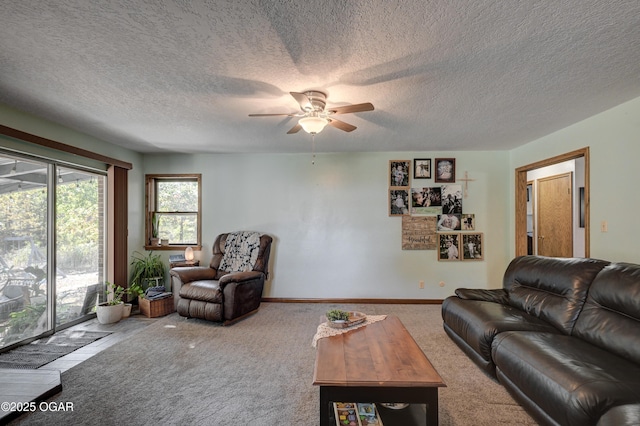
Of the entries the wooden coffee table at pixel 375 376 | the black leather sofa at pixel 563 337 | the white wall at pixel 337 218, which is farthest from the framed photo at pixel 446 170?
the wooden coffee table at pixel 375 376

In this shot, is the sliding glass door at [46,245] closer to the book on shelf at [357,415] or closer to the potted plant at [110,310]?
the potted plant at [110,310]

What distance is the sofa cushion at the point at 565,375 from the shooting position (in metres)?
1.44

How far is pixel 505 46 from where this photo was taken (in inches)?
71.7

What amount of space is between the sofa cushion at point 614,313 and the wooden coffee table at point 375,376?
1.25m

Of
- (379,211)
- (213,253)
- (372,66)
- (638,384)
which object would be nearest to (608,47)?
(372,66)

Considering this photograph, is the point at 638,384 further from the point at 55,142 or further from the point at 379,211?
the point at 55,142

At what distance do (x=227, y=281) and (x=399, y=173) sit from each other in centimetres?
303

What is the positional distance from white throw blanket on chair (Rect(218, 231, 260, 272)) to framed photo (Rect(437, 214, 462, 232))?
2.85m

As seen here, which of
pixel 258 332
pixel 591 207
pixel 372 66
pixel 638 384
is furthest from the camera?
pixel 258 332

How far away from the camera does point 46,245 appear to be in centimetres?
331

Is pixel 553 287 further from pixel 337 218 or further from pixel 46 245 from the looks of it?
pixel 46 245

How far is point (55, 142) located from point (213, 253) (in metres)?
2.31

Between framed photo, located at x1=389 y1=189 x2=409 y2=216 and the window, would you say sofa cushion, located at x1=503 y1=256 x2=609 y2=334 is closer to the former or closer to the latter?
framed photo, located at x1=389 y1=189 x2=409 y2=216

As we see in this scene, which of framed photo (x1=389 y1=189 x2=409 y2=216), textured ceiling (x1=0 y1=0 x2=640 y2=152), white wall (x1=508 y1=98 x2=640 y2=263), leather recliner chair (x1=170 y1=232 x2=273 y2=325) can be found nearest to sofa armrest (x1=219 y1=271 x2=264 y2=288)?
leather recliner chair (x1=170 y1=232 x2=273 y2=325)
